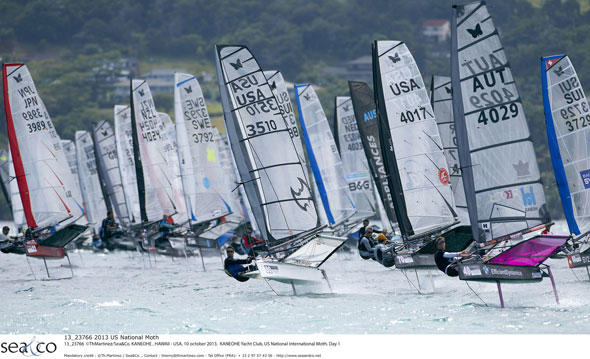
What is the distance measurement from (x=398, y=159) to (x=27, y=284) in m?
8.44

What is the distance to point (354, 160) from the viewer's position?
2211 centimetres

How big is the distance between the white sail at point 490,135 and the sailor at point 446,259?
1.76ft

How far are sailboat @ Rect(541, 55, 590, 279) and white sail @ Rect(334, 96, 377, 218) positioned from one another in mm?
7367

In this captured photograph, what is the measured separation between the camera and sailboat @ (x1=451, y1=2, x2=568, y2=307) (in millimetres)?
12523

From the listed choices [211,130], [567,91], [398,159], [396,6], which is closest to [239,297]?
[398,159]

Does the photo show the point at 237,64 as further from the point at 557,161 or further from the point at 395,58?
the point at 557,161

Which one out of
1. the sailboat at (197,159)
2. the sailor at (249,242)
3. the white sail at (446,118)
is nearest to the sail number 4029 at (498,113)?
the sailor at (249,242)

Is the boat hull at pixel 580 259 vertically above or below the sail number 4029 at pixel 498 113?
below

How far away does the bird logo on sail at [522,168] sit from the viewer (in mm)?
12531

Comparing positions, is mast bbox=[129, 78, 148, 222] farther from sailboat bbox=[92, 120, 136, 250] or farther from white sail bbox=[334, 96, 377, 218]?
white sail bbox=[334, 96, 377, 218]

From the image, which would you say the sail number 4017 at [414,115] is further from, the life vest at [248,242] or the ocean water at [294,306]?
the life vest at [248,242]

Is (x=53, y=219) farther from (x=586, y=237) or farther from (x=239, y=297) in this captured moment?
(x=586, y=237)

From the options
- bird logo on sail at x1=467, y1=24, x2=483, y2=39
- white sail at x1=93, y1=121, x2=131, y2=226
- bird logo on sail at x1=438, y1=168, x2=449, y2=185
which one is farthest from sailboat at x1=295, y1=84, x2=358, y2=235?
bird logo on sail at x1=467, y1=24, x2=483, y2=39

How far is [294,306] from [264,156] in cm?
319
